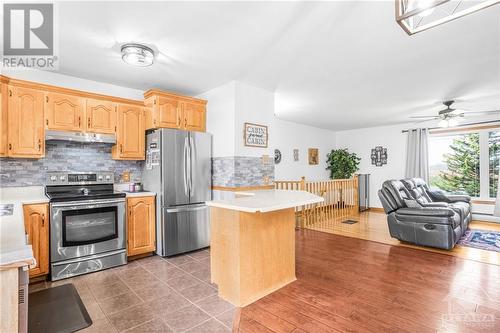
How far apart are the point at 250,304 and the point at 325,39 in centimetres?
268

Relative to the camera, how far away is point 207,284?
2689mm

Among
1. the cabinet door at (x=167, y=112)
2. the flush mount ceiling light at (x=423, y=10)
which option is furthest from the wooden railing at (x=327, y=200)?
the flush mount ceiling light at (x=423, y=10)

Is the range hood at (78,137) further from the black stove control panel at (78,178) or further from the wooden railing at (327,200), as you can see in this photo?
the wooden railing at (327,200)

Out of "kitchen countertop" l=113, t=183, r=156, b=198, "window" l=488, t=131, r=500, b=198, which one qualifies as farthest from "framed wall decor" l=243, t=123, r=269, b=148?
"window" l=488, t=131, r=500, b=198

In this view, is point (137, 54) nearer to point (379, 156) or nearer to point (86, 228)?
point (86, 228)

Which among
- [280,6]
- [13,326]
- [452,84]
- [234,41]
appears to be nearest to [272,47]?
[234,41]

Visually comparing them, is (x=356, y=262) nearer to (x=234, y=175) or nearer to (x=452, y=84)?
(x=234, y=175)

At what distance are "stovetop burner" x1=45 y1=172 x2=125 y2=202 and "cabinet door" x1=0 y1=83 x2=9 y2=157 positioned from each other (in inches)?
21.5

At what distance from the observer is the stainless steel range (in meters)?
2.83

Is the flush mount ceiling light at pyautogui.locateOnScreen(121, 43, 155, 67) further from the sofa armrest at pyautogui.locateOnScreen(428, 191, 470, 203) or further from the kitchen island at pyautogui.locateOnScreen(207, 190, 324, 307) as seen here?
the sofa armrest at pyautogui.locateOnScreen(428, 191, 470, 203)

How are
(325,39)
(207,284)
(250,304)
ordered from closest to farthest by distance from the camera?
(250,304) → (325,39) → (207,284)

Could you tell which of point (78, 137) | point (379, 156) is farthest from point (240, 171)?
point (379, 156)

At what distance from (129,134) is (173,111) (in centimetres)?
72

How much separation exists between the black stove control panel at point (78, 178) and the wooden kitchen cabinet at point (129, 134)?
31 centimetres
